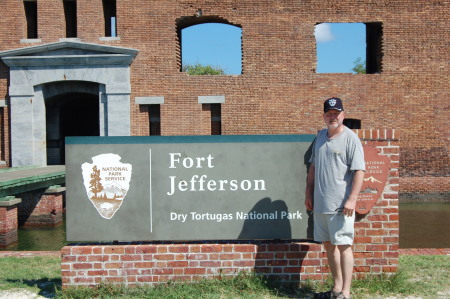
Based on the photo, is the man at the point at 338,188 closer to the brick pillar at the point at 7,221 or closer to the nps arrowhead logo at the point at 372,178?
the nps arrowhead logo at the point at 372,178

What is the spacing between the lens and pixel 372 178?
4582 mm

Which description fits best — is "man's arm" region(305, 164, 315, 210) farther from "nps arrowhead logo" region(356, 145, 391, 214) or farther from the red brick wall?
the red brick wall

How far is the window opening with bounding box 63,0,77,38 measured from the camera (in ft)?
55.6

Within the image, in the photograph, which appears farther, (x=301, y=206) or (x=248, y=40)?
(x=248, y=40)

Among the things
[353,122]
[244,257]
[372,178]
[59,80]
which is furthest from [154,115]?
[372,178]

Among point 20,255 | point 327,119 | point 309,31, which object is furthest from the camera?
point 309,31

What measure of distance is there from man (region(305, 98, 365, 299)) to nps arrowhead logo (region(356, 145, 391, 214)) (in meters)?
0.70

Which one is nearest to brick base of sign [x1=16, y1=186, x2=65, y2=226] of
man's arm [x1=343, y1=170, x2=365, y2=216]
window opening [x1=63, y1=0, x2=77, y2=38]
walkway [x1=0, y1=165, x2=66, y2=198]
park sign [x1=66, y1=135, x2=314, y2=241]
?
walkway [x1=0, y1=165, x2=66, y2=198]

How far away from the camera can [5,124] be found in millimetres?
16516

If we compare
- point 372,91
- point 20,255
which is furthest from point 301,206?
point 372,91

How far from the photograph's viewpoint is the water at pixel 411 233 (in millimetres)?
9380

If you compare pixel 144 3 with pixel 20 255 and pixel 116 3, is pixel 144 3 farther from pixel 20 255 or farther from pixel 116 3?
pixel 20 255

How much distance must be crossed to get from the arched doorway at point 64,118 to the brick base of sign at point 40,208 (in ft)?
18.4

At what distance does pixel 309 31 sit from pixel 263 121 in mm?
3619
